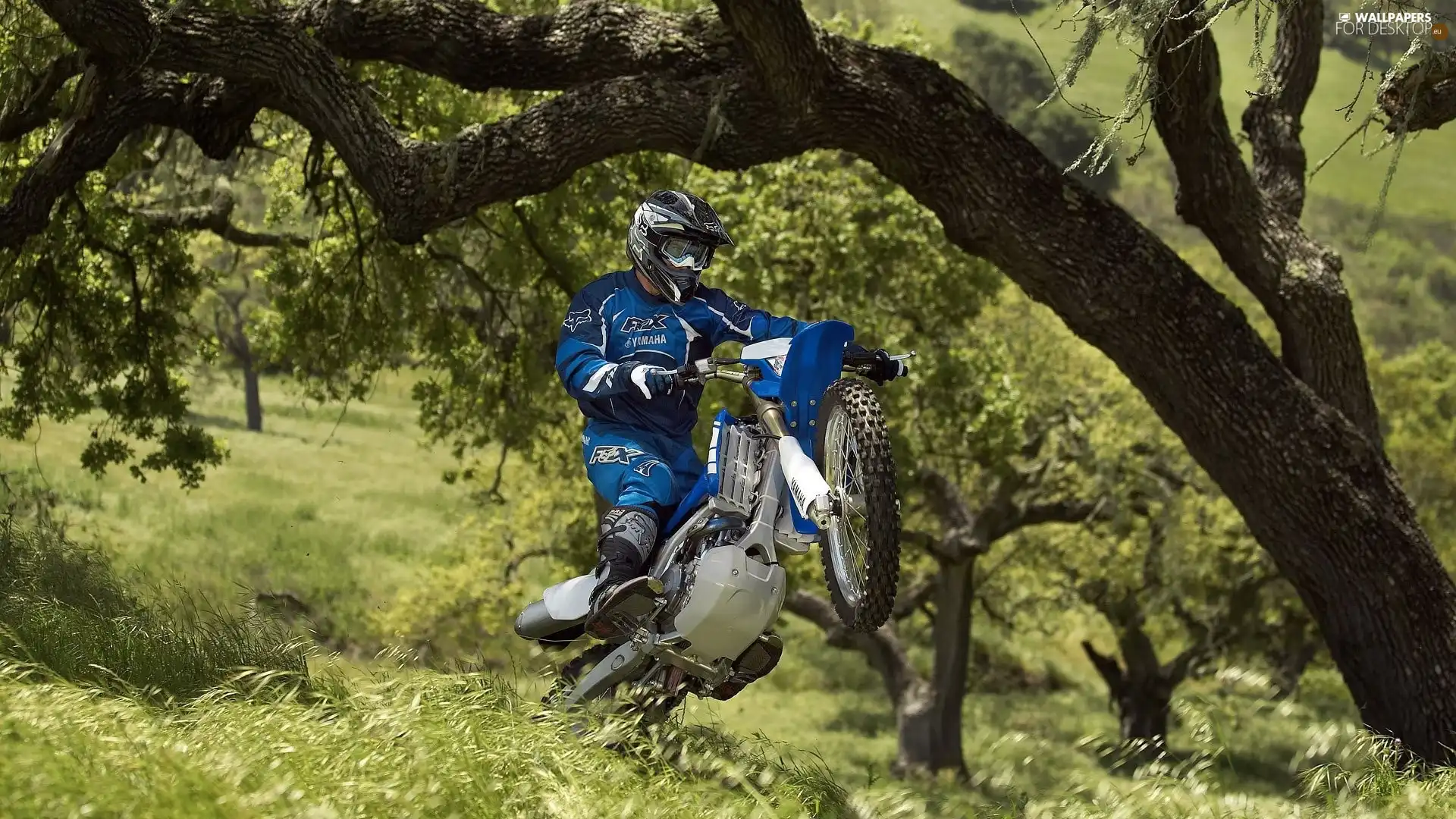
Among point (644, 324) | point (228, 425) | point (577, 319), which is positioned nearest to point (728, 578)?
point (644, 324)

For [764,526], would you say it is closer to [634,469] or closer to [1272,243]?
[634,469]

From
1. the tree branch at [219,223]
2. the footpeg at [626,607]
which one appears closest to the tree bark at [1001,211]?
the footpeg at [626,607]

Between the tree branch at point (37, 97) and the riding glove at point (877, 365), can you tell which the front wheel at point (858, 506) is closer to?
the riding glove at point (877, 365)

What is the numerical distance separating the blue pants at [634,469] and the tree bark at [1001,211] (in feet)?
9.12

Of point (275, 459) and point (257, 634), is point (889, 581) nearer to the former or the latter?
point (257, 634)

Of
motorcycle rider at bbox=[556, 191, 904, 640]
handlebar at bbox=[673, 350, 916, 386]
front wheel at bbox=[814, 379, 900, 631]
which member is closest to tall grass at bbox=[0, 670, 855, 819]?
front wheel at bbox=[814, 379, 900, 631]

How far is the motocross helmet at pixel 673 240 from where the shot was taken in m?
5.77

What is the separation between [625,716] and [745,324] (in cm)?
166

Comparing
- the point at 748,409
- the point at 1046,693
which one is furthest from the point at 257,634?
the point at 1046,693

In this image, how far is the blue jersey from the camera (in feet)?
19.2

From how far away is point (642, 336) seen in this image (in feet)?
19.3

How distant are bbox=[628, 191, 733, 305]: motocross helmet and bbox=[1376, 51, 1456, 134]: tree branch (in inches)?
132

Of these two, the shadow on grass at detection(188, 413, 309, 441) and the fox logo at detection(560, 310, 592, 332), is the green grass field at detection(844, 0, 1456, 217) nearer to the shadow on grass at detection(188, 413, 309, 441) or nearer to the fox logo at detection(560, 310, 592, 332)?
the shadow on grass at detection(188, 413, 309, 441)

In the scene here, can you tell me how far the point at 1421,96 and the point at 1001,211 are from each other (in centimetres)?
220
